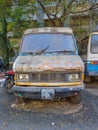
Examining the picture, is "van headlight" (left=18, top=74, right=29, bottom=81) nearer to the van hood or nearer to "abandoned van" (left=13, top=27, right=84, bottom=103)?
"abandoned van" (left=13, top=27, right=84, bottom=103)

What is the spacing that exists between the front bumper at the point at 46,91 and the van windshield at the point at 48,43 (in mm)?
1577

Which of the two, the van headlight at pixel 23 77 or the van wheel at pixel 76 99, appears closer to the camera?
the van headlight at pixel 23 77

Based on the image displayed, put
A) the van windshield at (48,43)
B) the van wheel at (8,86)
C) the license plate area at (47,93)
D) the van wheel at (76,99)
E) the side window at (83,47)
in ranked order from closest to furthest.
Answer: the license plate area at (47,93) → the van wheel at (76,99) → the van windshield at (48,43) → the van wheel at (8,86) → the side window at (83,47)

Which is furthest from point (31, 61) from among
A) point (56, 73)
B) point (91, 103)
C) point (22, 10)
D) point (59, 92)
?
point (22, 10)

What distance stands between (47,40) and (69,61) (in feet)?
5.05

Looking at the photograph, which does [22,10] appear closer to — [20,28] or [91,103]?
[20,28]

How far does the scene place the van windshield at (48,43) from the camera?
259 inches

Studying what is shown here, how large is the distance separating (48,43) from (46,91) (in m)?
2.02

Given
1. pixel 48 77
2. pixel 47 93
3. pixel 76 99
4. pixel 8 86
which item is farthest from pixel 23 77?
pixel 8 86

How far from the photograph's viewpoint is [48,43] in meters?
6.73

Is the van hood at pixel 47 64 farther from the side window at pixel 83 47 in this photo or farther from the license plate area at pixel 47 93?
the side window at pixel 83 47

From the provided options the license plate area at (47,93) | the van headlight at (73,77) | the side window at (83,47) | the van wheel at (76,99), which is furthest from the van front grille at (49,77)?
the side window at (83,47)

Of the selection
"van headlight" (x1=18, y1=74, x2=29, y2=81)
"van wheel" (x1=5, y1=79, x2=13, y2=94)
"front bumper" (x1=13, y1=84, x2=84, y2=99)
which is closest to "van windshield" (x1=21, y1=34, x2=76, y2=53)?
"van headlight" (x1=18, y1=74, x2=29, y2=81)

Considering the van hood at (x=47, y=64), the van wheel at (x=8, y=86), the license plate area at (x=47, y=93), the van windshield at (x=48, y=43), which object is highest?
the van windshield at (x=48, y=43)
